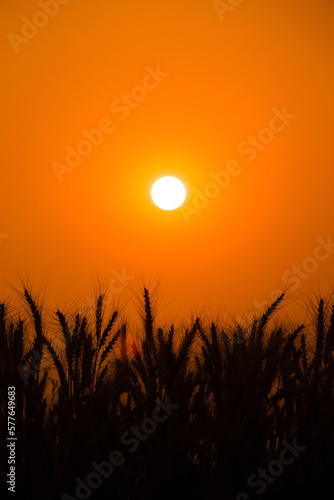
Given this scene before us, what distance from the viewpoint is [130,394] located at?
3.25 meters

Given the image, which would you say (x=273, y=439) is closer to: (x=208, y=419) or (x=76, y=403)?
(x=208, y=419)

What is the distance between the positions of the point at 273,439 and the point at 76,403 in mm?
1113

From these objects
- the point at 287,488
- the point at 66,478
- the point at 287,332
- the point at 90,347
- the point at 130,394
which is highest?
the point at 287,332

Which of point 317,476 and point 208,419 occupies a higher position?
point 208,419

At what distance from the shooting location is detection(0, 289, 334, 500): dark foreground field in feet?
9.00

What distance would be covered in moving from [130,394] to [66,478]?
25.6 inches

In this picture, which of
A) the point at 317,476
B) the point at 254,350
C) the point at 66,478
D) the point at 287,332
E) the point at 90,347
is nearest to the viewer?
the point at 66,478

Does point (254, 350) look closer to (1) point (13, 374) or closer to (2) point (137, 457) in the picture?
(2) point (137, 457)

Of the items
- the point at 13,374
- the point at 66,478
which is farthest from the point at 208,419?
the point at 13,374

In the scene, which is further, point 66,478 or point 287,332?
point 287,332

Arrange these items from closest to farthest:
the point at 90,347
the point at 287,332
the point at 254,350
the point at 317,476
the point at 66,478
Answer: the point at 66,478
the point at 317,476
the point at 90,347
the point at 254,350
the point at 287,332

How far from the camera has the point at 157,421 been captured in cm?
279

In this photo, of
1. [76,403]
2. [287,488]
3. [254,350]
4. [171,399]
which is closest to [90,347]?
[76,403]

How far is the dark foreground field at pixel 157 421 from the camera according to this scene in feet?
9.00
